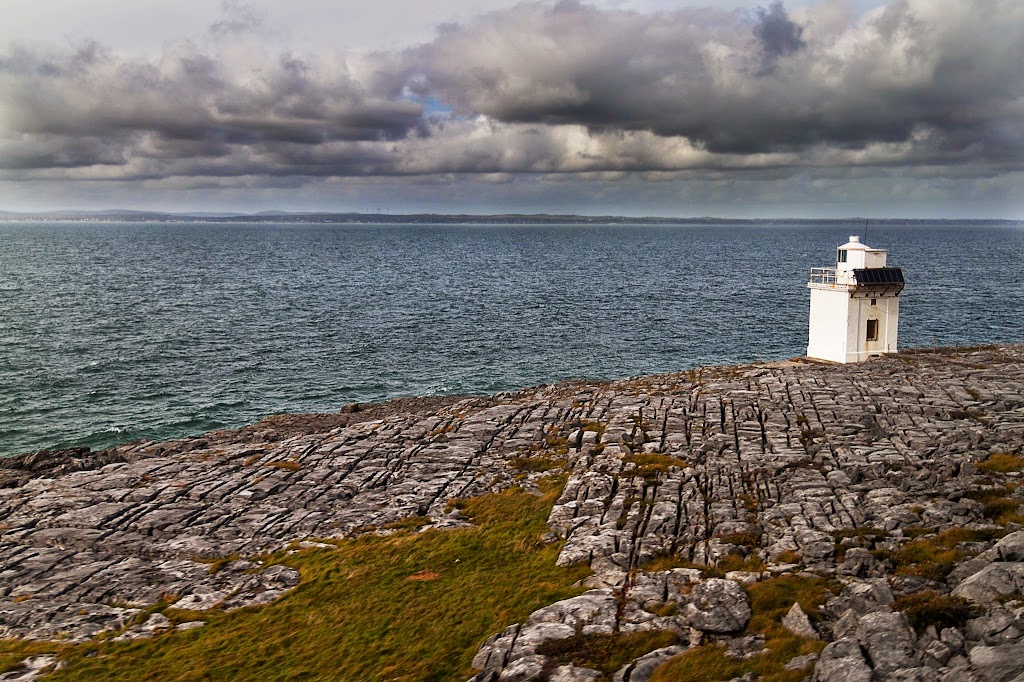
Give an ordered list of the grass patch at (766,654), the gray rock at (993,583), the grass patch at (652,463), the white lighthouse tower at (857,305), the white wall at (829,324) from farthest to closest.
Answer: the white wall at (829,324) < the white lighthouse tower at (857,305) < the grass patch at (652,463) < the gray rock at (993,583) < the grass patch at (766,654)

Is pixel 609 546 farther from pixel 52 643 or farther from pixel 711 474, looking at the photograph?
pixel 52 643

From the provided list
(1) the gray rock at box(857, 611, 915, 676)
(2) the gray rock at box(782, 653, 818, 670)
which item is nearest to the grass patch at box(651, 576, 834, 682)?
(2) the gray rock at box(782, 653, 818, 670)

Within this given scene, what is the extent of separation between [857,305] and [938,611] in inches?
1687

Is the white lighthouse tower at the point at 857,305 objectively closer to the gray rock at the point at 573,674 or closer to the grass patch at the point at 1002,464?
the grass patch at the point at 1002,464

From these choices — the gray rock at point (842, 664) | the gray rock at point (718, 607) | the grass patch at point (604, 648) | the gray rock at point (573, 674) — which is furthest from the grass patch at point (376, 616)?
the gray rock at point (842, 664)

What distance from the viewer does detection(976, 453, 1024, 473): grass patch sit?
32.1m

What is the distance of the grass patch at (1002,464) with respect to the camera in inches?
1264

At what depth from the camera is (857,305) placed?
5850 cm

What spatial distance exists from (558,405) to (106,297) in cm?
10431

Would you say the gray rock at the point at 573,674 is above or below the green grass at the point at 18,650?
above

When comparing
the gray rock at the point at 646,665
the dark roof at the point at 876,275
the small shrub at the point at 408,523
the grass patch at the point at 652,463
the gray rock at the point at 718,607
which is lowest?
the small shrub at the point at 408,523

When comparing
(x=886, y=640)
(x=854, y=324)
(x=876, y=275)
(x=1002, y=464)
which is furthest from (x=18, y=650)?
(x=876, y=275)

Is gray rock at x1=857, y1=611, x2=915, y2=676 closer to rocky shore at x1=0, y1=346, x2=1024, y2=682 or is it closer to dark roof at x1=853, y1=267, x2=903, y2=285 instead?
rocky shore at x1=0, y1=346, x2=1024, y2=682

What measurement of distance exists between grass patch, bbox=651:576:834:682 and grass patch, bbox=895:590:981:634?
251 cm
